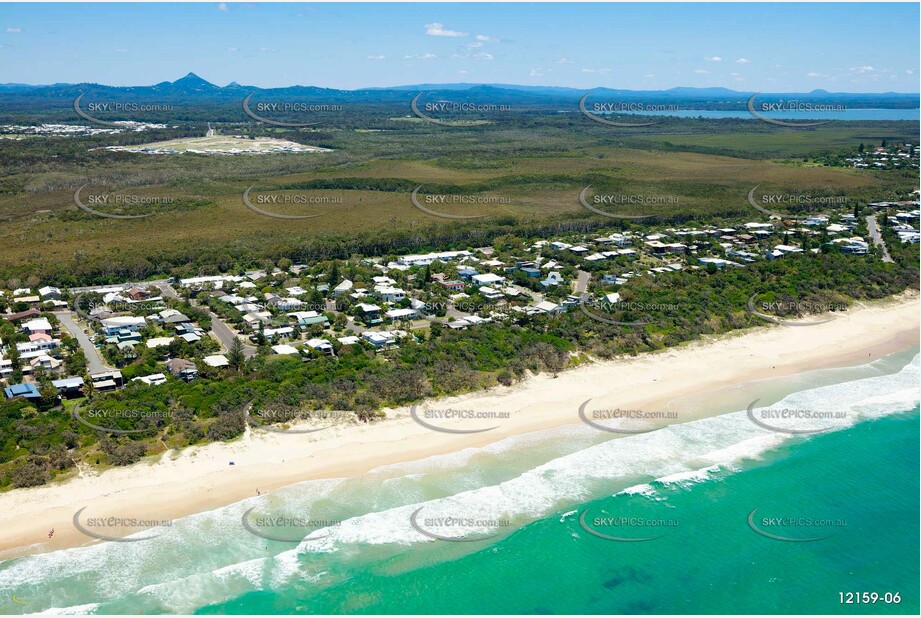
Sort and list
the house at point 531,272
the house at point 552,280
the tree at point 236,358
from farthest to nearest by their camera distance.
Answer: the house at point 531,272 < the house at point 552,280 < the tree at point 236,358

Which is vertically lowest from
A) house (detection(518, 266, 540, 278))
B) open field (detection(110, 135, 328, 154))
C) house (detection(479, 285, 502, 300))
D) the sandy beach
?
the sandy beach

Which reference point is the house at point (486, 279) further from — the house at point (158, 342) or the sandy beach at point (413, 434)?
the house at point (158, 342)

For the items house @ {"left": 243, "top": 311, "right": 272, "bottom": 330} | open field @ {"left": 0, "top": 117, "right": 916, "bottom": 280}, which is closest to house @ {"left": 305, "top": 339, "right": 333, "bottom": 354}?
house @ {"left": 243, "top": 311, "right": 272, "bottom": 330}

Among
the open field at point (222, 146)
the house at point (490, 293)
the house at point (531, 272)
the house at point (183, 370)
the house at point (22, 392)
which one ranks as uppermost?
the open field at point (222, 146)

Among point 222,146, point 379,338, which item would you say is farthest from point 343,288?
point 222,146

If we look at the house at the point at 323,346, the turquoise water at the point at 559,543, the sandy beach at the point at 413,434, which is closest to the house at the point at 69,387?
the sandy beach at the point at 413,434

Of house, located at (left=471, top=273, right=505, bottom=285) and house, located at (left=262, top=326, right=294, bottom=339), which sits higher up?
house, located at (left=471, top=273, right=505, bottom=285)

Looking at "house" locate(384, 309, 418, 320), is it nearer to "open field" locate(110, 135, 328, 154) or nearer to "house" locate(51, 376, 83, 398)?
"house" locate(51, 376, 83, 398)

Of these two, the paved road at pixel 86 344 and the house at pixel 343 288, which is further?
the house at pixel 343 288
